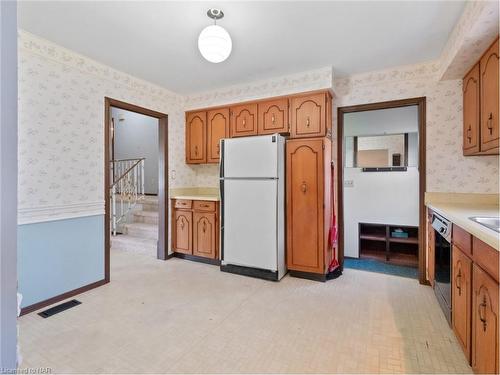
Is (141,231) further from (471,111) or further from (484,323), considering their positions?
(471,111)

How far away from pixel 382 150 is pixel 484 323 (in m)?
4.94

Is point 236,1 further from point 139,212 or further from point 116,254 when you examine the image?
point 139,212

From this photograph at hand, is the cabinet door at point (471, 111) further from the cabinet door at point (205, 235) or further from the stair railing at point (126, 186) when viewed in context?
the stair railing at point (126, 186)

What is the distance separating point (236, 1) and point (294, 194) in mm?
1959

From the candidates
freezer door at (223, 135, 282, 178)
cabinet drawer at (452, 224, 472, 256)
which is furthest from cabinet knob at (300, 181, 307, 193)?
cabinet drawer at (452, 224, 472, 256)

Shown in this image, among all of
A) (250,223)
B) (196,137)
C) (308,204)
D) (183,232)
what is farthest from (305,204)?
(196,137)

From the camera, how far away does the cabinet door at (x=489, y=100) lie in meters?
1.93

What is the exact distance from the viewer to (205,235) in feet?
12.1

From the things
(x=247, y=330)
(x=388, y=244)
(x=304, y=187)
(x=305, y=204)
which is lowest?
(x=247, y=330)

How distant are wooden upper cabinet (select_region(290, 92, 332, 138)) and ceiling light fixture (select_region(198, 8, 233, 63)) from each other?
139 centimetres

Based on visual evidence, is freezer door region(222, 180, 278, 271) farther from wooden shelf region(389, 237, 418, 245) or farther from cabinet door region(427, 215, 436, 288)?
wooden shelf region(389, 237, 418, 245)

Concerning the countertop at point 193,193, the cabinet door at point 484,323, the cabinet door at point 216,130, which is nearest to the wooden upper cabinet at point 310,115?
the cabinet door at point 216,130

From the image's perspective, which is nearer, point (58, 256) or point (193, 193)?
point (58, 256)

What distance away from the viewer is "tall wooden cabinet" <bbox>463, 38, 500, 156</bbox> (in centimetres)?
195
